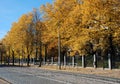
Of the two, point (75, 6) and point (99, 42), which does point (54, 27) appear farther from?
point (99, 42)

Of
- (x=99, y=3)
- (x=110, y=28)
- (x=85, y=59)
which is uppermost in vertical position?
(x=99, y=3)

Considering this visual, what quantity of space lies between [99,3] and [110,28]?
313 cm

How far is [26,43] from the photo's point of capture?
78812 mm

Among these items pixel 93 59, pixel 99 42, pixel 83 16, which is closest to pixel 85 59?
pixel 93 59

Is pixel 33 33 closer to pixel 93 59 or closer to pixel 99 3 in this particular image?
pixel 93 59

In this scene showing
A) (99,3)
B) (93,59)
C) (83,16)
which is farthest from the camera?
(93,59)

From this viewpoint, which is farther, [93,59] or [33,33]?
[33,33]

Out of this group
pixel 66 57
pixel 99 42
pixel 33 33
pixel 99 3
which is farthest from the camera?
pixel 33 33

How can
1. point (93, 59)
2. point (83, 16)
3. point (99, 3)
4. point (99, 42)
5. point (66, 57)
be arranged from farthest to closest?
point (66, 57) → point (93, 59) → point (99, 42) → point (83, 16) → point (99, 3)

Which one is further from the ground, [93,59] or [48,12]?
[48,12]

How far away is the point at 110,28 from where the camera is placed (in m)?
39.9

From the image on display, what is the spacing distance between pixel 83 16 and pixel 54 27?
580 inches

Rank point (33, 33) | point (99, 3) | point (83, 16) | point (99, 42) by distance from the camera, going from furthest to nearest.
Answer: point (33, 33) < point (99, 42) < point (83, 16) < point (99, 3)

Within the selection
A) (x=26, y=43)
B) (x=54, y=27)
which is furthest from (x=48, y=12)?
(x=26, y=43)
